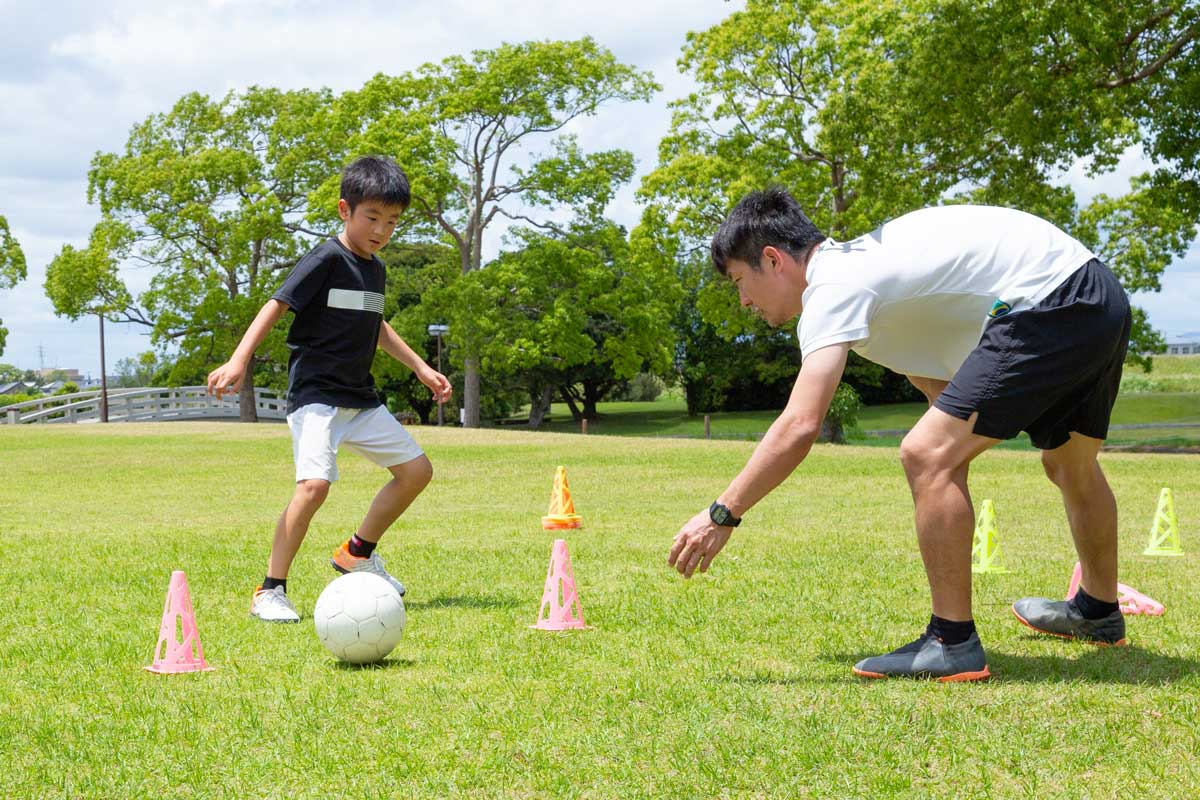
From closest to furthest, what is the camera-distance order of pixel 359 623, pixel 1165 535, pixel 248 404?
pixel 359 623 < pixel 1165 535 < pixel 248 404

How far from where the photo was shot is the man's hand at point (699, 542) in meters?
3.83

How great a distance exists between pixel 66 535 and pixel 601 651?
6.65 meters

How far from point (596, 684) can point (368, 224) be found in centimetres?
278

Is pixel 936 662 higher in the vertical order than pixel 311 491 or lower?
lower

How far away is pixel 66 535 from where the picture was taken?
31.3 feet

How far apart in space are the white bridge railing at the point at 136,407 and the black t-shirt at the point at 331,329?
47114 millimetres

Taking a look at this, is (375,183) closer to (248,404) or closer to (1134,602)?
(1134,602)

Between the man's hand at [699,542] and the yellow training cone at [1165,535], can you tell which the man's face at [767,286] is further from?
the yellow training cone at [1165,535]

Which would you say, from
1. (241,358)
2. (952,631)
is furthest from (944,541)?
(241,358)

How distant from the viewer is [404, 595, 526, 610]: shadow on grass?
5.84 m

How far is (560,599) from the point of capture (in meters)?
5.23

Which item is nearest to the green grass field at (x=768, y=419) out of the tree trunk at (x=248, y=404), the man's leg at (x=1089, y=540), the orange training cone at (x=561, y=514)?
the tree trunk at (x=248, y=404)

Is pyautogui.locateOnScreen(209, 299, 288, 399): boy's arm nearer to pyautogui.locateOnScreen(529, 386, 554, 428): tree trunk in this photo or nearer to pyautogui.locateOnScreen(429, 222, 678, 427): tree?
pyautogui.locateOnScreen(429, 222, 678, 427): tree

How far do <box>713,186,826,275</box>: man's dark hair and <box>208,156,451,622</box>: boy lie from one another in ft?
6.88
